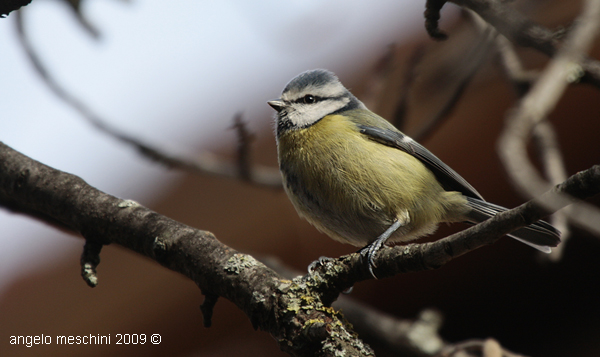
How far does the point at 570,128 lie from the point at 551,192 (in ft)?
5.53

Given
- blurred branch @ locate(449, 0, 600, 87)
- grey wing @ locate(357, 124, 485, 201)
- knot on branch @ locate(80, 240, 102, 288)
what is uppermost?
grey wing @ locate(357, 124, 485, 201)

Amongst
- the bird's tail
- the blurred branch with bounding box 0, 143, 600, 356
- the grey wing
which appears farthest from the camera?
the grey wing

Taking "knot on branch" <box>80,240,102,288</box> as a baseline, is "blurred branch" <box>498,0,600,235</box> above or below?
above

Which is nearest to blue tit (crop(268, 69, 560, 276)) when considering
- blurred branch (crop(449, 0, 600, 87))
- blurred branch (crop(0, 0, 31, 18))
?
blurred branch (crop(449, 0, 600, 87))

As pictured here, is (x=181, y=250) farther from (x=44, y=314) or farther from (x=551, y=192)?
(x=44, y=314)

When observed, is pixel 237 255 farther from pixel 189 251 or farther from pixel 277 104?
pixel 277 104

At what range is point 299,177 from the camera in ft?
6.28

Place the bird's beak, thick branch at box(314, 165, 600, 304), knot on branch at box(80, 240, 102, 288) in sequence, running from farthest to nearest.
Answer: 1. the bird's beak
2. knot on branch at box(80, 240, 102, 288)
3. thick branch at box(314, 165, 600, 304)

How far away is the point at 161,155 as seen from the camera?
2.22 meters

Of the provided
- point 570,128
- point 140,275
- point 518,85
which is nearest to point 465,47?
point 518,85

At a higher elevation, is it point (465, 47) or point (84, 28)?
point (465, 47)

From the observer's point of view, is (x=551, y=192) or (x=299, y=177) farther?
(x=299, y=177)

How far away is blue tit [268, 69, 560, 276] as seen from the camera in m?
1.83

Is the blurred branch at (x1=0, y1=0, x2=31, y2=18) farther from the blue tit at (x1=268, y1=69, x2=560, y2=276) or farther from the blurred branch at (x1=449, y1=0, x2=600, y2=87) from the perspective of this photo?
the blurred branch at (x1=449, y1=0, x2=600, y2=87)
